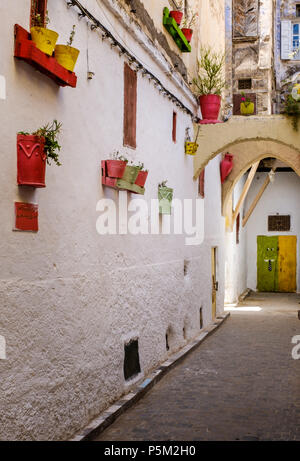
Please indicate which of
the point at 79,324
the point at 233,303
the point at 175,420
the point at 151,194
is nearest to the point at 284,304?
the point at 233,303

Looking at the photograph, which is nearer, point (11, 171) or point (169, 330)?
point (11, 171)

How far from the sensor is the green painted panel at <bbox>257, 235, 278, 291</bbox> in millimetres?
22562

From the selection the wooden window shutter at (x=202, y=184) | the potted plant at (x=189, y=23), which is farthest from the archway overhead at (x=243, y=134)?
the potted plant at (x=189, y=23)

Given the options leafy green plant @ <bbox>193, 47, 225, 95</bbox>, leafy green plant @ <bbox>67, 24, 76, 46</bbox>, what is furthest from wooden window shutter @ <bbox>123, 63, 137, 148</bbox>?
leafy green plant @ <bbox>193, 47, 225, 95</bbox>

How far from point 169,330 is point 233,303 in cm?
899

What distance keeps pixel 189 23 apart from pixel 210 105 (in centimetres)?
157

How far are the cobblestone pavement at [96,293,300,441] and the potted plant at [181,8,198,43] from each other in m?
5.55

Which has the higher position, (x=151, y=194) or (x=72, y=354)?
(x=151, y=194)

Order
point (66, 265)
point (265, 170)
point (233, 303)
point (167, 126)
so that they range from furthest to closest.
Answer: point (265, 170) < point (233, 303) < point (167, 126) < point (66, 265)

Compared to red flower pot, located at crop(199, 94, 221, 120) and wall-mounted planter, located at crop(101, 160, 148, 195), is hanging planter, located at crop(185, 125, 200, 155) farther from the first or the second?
wall-mounted planter, located at crop(101, 160, 148, 195)

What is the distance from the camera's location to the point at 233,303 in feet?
58.0

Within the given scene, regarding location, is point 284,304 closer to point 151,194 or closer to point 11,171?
point 151,194

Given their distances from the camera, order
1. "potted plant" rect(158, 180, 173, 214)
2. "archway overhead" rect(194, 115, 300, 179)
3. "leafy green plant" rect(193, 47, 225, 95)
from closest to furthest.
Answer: "potted plant" rect(158, 180, 173, 214) → "archway overhead" rect(194, 115, 300, 179) → "leafy green plant" rect(193, 47, 225, 95)

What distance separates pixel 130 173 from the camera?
21.1 feet
